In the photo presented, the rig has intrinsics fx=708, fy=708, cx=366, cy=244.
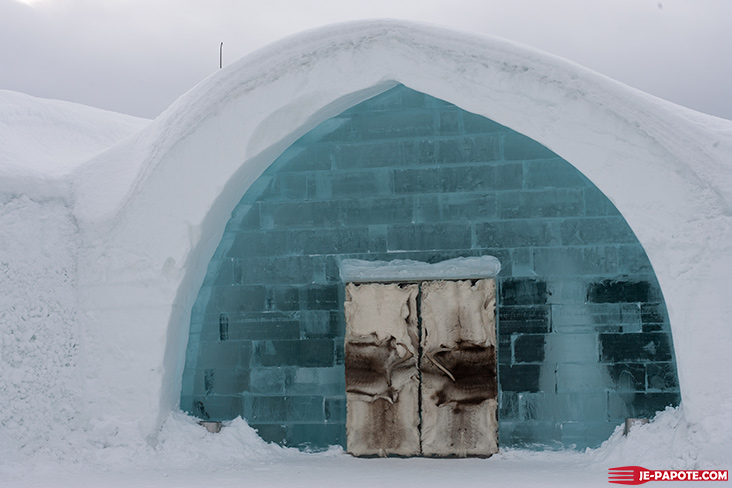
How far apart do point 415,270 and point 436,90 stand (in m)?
1.61

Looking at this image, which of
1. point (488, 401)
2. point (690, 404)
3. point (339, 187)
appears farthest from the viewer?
point (339, 187)

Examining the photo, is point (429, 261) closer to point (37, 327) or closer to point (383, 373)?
point (383, 373)

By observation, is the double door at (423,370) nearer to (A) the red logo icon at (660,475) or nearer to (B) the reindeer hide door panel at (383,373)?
(B) the reindeer hide door panel at (383,373)

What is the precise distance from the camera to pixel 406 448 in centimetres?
627

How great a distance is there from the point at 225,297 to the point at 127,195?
51.8 inches

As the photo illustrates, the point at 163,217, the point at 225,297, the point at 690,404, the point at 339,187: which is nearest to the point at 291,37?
the point at 339,187

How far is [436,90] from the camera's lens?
19.8 feet

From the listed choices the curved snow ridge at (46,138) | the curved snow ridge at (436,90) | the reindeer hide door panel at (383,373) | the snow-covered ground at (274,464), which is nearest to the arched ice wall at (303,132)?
the curved snow ridge at (436,90)

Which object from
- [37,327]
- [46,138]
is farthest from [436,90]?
[46,138]

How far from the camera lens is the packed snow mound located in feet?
21.8

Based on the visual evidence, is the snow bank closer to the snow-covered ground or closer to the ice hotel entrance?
the snow-covered ground

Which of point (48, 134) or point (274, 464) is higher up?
point (48, 134)

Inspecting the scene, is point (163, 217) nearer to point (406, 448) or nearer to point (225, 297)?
point (225, 297)

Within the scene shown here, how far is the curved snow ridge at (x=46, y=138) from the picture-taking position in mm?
6355
